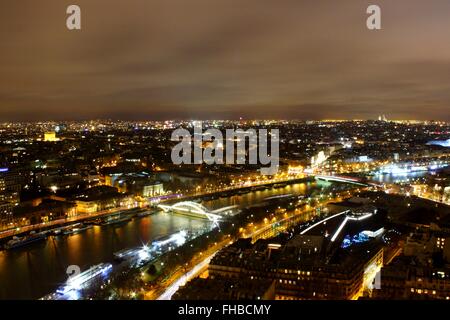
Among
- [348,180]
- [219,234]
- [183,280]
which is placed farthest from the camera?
[348,180]

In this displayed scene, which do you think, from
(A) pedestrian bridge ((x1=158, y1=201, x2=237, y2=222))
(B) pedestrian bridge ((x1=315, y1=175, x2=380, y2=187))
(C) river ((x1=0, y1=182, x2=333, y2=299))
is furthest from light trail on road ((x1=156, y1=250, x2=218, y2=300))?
(B) pedestrian bridge ((x1=315, y1=175, x2=380, y2=187))

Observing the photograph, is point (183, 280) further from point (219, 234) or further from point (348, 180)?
point (348, 180)

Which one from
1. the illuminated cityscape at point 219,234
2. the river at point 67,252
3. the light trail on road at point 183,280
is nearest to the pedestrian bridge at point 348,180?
the illuminated cityscape at point 219,234

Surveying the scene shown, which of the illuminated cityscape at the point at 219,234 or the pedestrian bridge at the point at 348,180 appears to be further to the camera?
the pedestrian bridge at the point at 348,180

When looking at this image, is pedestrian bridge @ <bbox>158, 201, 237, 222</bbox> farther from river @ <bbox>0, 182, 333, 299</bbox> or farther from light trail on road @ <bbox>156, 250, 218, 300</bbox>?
light trail on road @ <bbox>156, 250, 218, 300</bbox>

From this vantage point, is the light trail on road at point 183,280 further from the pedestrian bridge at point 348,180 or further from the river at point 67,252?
the pedestrian bridge at point 348,180

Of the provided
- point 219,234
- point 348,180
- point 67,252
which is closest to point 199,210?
point 219,234
